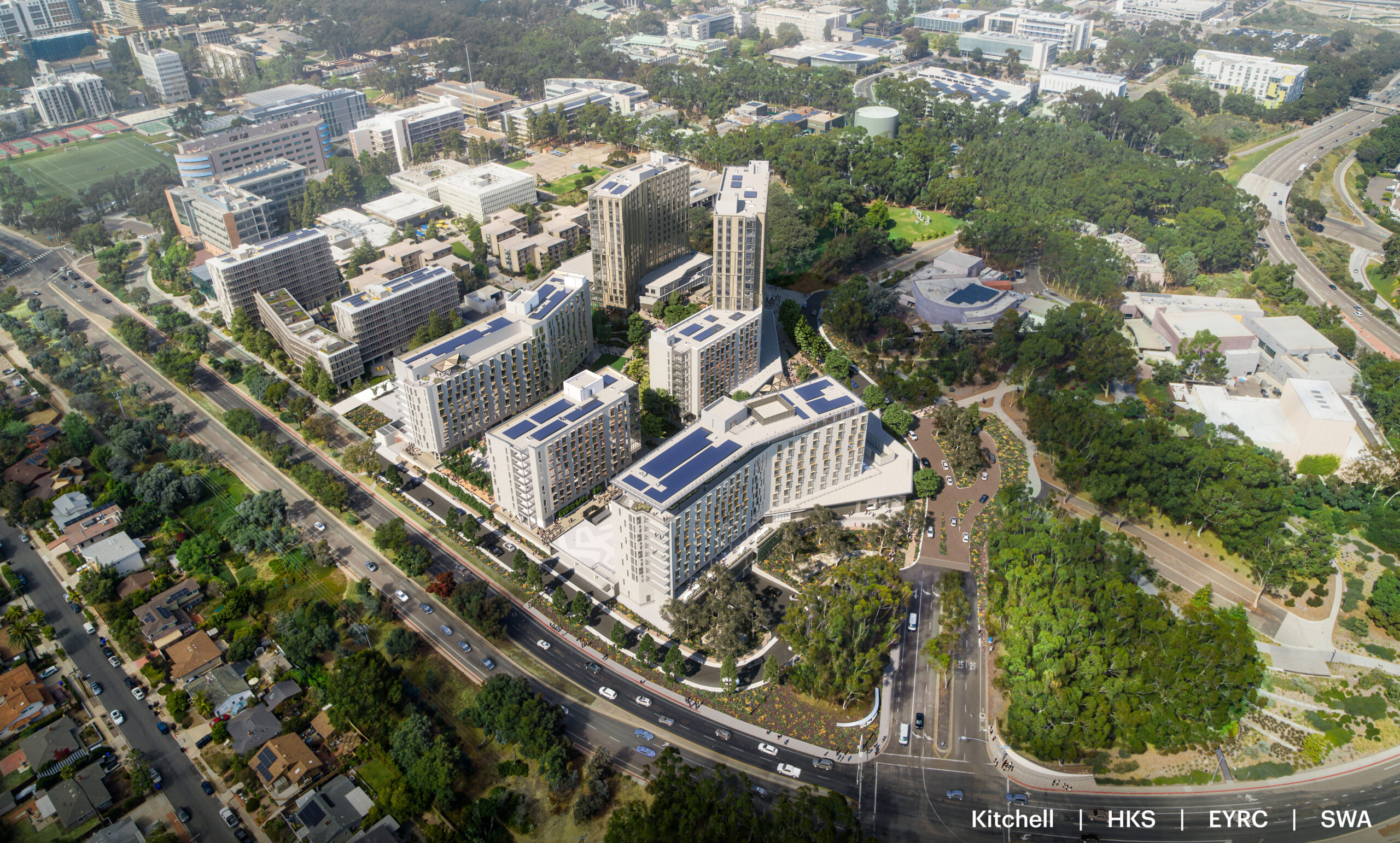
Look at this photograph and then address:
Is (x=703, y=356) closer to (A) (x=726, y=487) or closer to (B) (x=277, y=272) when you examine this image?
(A) (x=726, y=487)

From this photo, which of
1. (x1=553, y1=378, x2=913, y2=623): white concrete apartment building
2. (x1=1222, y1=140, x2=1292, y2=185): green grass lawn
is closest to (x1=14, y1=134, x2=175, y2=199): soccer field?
(x1=553, y1=378, x2=913, y2=623): white concrete apartment building

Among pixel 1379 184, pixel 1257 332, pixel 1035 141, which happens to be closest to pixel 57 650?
pixel 1257 332

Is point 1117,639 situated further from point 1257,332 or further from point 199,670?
point 199,670

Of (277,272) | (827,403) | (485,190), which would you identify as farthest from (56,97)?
(827,403)

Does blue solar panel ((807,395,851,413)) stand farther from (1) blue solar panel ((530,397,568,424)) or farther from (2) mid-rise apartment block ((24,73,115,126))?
(2) mid-rise apartment block ((24,73,115,126))

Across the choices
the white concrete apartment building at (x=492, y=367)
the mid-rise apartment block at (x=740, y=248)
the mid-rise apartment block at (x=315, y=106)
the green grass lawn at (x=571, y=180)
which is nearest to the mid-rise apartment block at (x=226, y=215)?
the green grass lawn at (x=571, y=180)
